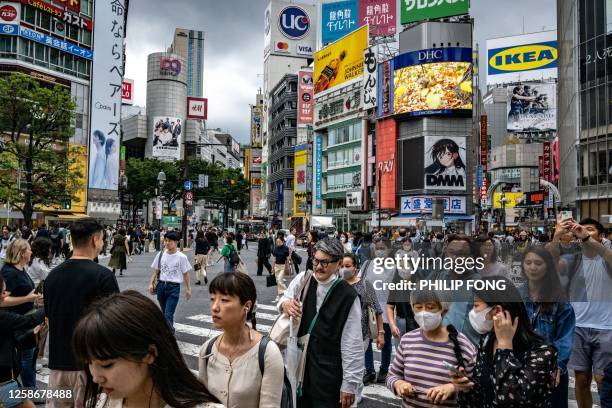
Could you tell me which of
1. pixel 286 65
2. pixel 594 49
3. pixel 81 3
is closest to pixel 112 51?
pixel 81 3

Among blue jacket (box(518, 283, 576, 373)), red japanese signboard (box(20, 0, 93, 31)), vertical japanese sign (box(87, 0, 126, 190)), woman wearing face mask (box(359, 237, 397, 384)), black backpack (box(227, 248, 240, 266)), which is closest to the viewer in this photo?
blue jacket (box(518, 283, 576, 373))

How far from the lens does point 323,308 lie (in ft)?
15.1

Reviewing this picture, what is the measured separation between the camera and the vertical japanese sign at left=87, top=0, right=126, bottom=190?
6044 centimetres

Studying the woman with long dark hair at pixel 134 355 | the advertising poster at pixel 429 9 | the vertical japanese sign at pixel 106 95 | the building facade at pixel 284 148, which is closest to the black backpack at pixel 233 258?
the woman with long dark hair at pixel 134 355

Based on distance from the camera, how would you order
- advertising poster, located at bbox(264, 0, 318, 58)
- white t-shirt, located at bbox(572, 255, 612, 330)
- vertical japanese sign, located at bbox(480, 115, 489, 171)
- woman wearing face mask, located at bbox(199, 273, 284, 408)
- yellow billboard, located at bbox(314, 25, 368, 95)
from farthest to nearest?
advertising poster, located at bbox(264, 0, 318, 58) < yellow billboard, located at bbox(314, 25, 368, 95) < vertical japanese sign, located at bbox(480, 115, 489, 171) < white t-shirt, located at bbox(572, 255, 612, 330) < woman wearing face mask, located at bbox(199, 273, 284, 408)

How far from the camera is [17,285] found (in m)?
6.12

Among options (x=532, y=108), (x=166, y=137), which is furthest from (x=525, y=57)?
(x=166, y=137)

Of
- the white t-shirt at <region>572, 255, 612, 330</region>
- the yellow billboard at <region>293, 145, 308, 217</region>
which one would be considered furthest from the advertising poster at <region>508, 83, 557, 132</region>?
the white t-shirt at <region>572, 255, 612, 330</region>

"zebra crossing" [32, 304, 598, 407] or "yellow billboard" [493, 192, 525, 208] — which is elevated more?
"yellow billboard" [493, 192, 525, 208]

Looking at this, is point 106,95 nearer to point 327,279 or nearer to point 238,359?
point 327,279

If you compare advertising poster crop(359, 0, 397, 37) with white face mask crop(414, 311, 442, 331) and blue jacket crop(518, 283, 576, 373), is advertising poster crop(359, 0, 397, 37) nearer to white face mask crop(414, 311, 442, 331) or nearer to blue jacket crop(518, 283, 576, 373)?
blue jacket crop(518, 283, 576, 373)

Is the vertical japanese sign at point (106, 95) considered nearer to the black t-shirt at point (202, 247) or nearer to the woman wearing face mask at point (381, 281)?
the black t-shirt at point (202, 247)

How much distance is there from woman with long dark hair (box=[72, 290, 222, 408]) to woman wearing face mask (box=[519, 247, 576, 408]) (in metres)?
3.34

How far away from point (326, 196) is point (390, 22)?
25563mm
